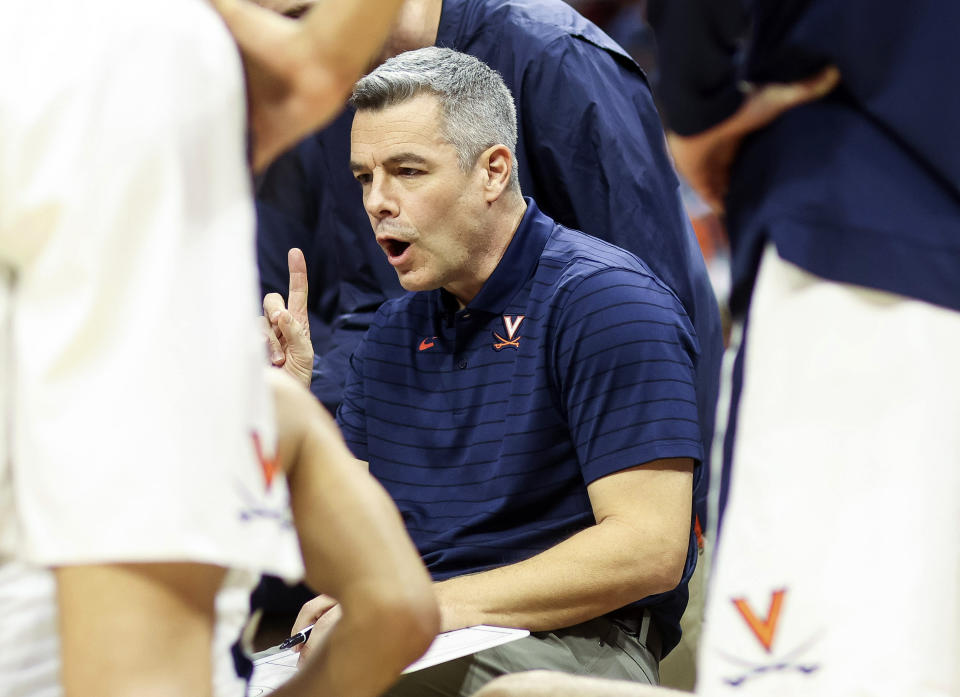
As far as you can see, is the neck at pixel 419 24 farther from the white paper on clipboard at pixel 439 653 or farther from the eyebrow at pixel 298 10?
the white paper on clipboard at pixel 439 653

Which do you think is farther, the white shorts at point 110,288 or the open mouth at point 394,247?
the open mouth at point 394,247

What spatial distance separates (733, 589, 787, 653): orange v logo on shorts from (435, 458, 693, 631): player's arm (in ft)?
3.11

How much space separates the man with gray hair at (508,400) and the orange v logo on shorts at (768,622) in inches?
37.3

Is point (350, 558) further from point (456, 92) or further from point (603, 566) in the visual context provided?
point (456, 92)

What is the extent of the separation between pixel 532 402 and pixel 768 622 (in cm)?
110

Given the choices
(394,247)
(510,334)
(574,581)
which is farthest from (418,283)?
(574,581)

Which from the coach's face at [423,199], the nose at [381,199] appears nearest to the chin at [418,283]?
the coach's face at [423,199]

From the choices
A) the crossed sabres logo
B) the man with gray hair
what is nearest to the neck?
the man with gray hair

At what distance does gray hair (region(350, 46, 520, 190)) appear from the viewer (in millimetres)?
2355

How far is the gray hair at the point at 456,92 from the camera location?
92.7 inches

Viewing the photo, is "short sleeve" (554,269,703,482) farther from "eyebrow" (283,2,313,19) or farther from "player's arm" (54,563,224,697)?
"player's arm" (54,563,224,697)

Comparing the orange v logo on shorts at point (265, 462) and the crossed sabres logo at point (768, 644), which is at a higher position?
the orange v logo on shorts at point (265, 462)

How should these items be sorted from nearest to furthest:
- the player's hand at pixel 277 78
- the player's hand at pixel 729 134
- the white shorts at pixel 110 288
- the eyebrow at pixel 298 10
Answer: the white shorts at pixel 110 288
the player's hand at pixel 277 78
the player's hand at pixel 729 134
the eyebrow at pixel 298 10

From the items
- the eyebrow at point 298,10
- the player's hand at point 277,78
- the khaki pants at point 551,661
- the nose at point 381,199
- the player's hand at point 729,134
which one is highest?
the player's hand at point 277,78
